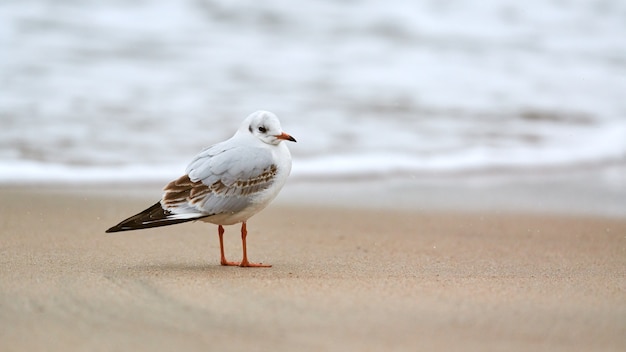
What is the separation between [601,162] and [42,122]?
4475mm

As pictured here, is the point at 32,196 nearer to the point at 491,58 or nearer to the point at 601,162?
the point at 601,162

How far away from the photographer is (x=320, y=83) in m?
8.87

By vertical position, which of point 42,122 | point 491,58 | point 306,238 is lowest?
point 306,238

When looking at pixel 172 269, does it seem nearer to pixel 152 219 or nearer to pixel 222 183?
pixel 152 219

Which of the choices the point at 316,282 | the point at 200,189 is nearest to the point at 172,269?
the point at 200,189

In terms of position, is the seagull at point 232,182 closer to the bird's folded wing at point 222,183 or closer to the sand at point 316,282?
the bird's folded wing at point 222,183

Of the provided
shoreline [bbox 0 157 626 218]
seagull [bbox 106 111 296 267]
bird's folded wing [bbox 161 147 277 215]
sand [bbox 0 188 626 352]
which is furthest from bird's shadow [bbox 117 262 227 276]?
shoreline [bbox 0 157 626 218]

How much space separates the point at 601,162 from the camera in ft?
22.9

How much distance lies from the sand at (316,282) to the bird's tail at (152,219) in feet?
0.61

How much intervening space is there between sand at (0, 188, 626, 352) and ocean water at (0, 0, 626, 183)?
4.33ft

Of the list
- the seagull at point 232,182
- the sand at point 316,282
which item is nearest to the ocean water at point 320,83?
the sand at point 316,282

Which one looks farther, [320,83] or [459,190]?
[320,83]

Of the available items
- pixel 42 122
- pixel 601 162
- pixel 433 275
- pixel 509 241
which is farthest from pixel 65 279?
pixel 601 162

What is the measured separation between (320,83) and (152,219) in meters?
5.15
